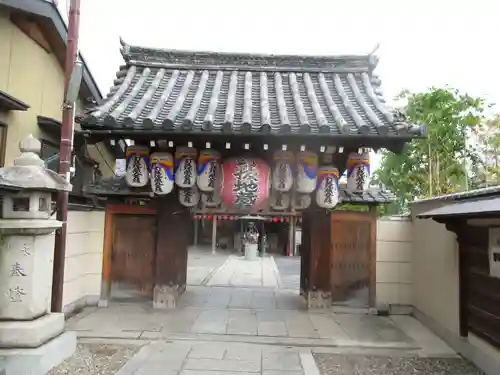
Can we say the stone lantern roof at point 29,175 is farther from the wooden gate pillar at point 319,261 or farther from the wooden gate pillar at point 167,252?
the wooden gate pillar at point 319,261

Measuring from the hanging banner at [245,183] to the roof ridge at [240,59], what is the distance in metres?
3.88

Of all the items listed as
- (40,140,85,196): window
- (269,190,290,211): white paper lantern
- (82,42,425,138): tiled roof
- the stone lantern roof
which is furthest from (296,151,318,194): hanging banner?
(40,140,85,196): window

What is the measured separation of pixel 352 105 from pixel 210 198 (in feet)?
12.1

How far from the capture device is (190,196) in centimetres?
736

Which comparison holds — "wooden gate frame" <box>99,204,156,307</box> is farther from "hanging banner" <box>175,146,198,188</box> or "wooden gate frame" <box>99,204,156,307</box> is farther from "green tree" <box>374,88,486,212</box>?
"green tree" <box>374,88,486,212</box>

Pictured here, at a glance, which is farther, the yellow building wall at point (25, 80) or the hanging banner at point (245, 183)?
the yellow building wall at point (25, 80)

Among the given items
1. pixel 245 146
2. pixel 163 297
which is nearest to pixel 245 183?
pixel 245 146

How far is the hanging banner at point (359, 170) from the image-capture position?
23.5 ft

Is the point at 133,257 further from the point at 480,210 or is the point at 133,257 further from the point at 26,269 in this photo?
the point at 480,210

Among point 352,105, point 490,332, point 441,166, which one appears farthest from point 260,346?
point 441,166

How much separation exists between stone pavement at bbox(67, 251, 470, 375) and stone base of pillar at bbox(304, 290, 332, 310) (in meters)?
0.18

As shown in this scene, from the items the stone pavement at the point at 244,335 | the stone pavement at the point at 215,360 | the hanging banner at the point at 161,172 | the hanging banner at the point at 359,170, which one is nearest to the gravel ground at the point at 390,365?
the stone pavement at the point at 244,335

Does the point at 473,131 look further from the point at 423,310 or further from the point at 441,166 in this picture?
the point at 423,310

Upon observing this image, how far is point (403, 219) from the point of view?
8.79m
